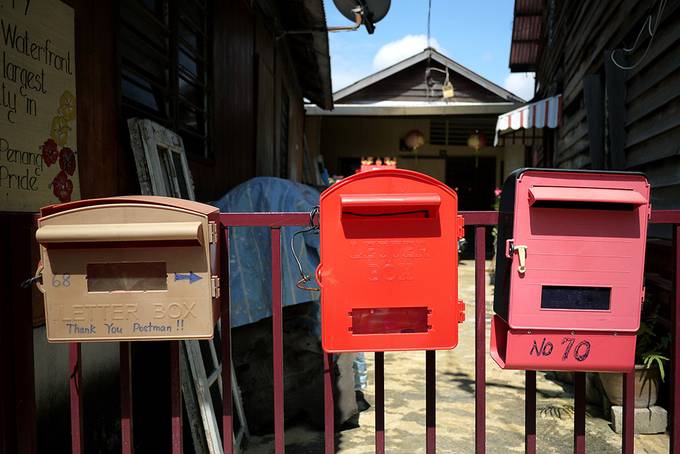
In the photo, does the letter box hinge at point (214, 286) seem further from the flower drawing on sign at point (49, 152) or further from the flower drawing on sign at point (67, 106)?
the flower drawing on sign at point (67, 106)

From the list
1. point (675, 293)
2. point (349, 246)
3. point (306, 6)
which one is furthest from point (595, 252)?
point (306, 6)

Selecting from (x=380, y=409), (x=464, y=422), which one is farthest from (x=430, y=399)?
(x=464, y=422)

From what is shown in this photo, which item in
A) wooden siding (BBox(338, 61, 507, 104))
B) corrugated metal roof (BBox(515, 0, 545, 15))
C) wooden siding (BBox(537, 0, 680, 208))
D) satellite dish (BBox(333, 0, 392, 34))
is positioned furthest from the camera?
wooden siding (BBox(338, 61, 507, 104))

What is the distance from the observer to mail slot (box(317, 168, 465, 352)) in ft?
5.00

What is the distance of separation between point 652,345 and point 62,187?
3864 millimetres

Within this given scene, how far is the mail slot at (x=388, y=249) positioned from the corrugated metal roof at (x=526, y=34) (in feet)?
36.4

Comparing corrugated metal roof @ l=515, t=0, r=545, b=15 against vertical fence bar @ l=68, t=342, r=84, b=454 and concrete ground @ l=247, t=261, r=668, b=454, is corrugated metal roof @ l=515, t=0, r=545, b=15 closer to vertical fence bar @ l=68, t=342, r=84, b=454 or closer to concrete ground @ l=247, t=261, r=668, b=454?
concrete ground @ l=247, t=261, r=668, b=454

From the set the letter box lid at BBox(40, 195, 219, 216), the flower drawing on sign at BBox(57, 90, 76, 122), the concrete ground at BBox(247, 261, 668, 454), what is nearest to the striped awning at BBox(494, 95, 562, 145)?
the concrete ground at BBox(247, 261, 668, 454)

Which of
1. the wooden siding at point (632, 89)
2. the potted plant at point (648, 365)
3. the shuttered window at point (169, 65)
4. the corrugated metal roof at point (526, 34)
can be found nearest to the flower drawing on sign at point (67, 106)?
the shuttered window at point (169, 65)

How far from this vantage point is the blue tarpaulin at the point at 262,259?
11.4ft

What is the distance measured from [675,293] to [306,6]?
585 cm

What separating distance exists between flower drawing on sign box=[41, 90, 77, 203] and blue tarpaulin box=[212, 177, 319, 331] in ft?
4.39

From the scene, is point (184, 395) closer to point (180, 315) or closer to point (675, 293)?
point (180, 315)

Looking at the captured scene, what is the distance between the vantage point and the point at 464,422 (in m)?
3.87
